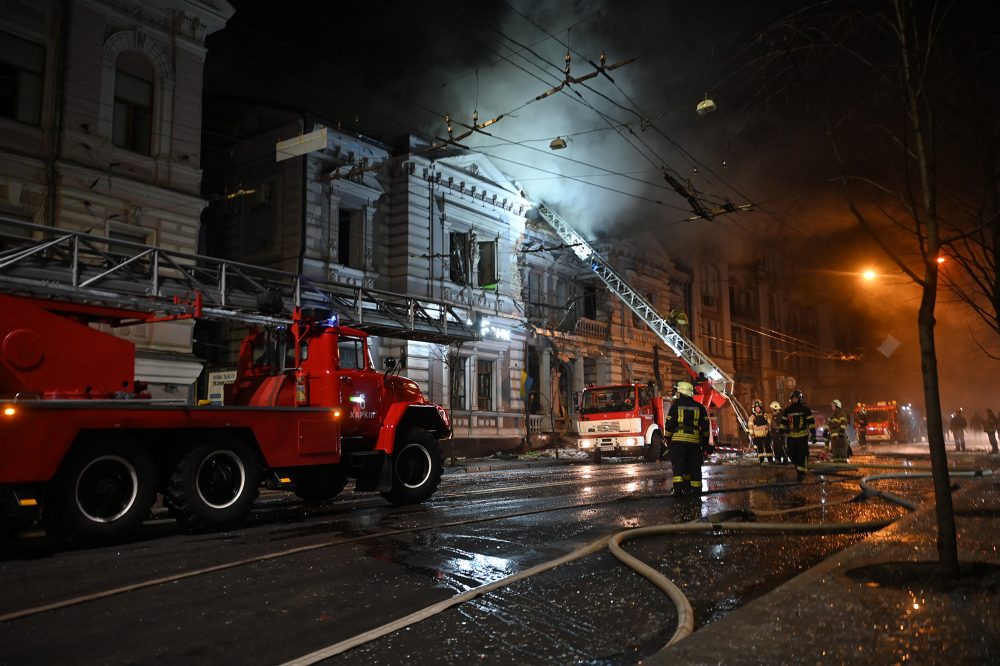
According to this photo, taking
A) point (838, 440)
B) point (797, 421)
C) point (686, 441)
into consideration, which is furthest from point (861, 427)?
point (686, 441)

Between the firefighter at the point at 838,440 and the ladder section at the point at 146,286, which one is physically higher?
the ladder section at the point at 146,286

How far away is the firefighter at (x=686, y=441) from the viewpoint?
10.5 m

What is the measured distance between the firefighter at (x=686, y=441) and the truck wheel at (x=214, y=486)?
18.9 ft

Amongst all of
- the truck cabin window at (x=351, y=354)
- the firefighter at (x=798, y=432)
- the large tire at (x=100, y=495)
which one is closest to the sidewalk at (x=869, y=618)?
the large tire at (x=100, y=495)

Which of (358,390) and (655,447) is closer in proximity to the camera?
(358,390)

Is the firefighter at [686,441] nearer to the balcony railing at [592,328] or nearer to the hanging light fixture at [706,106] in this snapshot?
the hanging light fixture at [706,106]

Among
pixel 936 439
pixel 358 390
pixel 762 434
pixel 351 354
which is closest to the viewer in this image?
pixel 936 439

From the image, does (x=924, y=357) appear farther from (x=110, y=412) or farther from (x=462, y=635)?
(x=110, y=412)

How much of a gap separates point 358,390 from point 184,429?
2.52 meters

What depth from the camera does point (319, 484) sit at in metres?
10.2

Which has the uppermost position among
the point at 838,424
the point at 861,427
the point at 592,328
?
the point at 592,328

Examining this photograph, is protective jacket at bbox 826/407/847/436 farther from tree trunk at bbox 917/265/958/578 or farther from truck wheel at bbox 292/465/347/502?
tree trunk at bbox 917/265/958/578

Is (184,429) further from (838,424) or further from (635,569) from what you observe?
(838,424)

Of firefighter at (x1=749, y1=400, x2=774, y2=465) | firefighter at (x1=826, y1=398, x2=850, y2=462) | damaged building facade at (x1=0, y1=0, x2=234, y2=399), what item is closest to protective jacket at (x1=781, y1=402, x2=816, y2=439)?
firefighter at (x1=749, y1=400, x2=774, y2=465)
